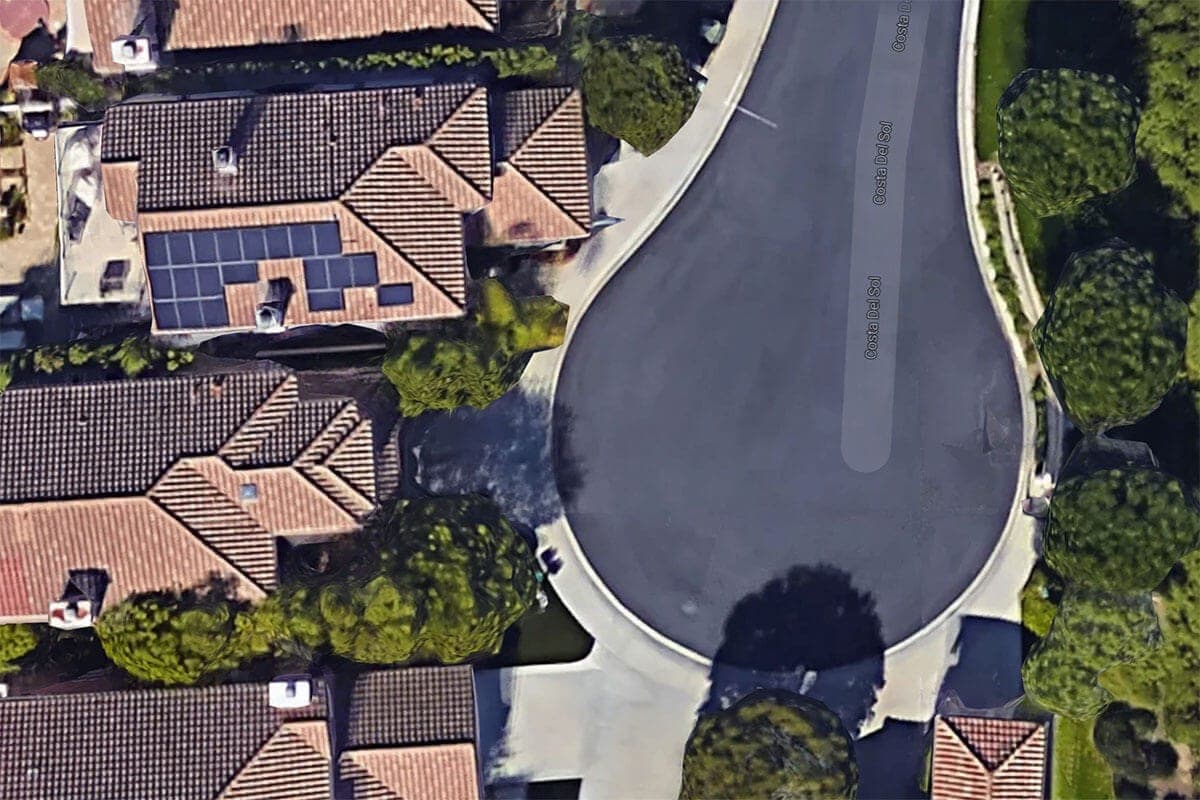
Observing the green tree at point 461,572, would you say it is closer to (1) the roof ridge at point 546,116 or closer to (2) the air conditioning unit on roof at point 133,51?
(1) the roof ridge at point 546,116

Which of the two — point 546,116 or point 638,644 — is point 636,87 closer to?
point 546,116

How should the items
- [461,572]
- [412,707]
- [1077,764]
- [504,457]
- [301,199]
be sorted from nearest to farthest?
[301,199], [461,572], [412,707], [504,457], [1077,764]

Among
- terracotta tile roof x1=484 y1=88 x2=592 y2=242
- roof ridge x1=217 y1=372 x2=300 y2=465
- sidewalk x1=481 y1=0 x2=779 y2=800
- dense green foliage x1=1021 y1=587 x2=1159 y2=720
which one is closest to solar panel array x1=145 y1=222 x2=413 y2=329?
roof ridge x1=217 y1=372 x2=300 y2=465

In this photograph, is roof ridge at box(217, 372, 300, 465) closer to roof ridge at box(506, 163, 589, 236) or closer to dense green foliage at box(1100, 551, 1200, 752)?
roof ridge at box(506, 163, 589, 236)

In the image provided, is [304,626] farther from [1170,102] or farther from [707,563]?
[1170,102]

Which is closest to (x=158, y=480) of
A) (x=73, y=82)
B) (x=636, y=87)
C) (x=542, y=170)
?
(x=73, y=82)

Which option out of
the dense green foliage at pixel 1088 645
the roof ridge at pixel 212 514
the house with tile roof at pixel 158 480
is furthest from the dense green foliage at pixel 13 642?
the dense green foliage at pixel 1088 645

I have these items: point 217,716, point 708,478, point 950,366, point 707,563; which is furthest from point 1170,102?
point 217,716
